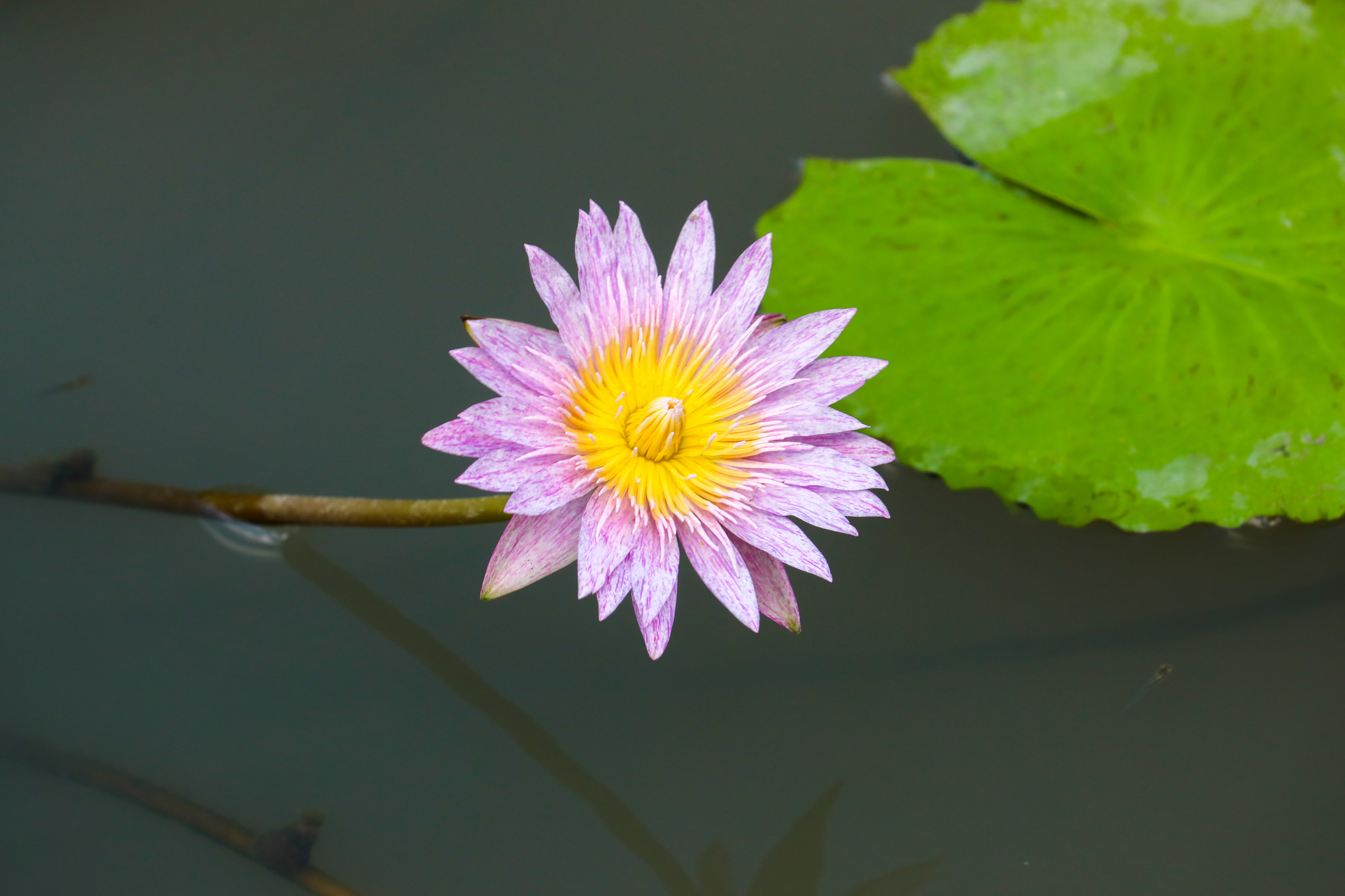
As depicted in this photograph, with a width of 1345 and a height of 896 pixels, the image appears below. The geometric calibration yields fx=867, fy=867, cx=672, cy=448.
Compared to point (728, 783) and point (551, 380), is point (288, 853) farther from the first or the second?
point (551, 380)

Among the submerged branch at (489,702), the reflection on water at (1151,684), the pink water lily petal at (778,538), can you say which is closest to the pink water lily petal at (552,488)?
the pink water lily petal at (778,538)

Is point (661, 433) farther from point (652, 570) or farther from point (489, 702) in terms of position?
point (489, 702)

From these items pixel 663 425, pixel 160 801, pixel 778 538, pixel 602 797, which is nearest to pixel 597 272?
pixel 663 425

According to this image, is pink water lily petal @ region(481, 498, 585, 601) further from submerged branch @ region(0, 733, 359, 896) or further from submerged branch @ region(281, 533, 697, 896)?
submerged branch @ region(0, 733, 359, 896)

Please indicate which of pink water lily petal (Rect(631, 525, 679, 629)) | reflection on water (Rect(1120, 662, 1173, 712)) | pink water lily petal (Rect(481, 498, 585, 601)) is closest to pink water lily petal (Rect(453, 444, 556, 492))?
pink water lily petal (Rect(481, 498, 585, 601))

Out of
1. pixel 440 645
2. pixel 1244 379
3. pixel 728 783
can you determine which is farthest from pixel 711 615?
pixel 1244 379

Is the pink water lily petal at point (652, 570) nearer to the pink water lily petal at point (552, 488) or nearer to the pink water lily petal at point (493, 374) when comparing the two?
the pink water lily petal at point (552, 488)

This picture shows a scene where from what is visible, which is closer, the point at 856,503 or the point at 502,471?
the point at 502,471
